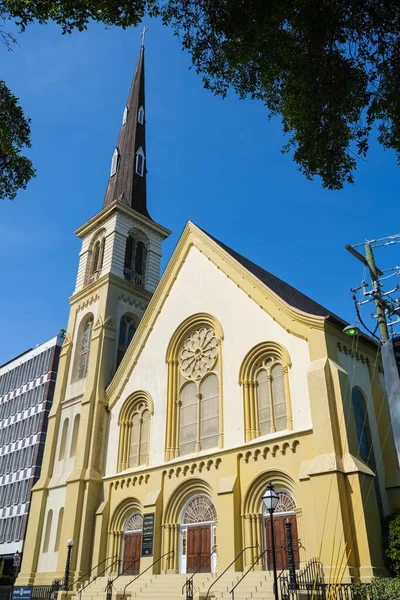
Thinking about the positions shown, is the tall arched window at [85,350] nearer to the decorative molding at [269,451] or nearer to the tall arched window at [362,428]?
the decorative molding at [269,451]

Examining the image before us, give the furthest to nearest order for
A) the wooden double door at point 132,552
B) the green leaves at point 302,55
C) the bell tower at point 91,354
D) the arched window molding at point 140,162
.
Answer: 1. the arched window molding at point 140,162
2. the bell tower at point 91,354
3. the wooden double door at point 132,552
4. the green leaves at point 302,55

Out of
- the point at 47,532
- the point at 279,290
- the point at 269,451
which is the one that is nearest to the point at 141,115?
the point at 279,290

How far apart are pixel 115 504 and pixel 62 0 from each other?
2130 cm

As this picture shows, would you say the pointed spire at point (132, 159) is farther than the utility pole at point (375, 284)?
Yes

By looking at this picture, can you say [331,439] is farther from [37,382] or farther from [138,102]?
[37,382]

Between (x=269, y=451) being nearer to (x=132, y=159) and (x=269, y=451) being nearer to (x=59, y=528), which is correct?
(x=59, y=528)

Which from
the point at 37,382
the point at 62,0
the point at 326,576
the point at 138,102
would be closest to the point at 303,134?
the point at 62,0

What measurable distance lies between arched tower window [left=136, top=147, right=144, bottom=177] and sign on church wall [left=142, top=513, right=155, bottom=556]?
26.9m

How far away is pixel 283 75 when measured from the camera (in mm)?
10516

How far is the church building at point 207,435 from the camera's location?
1734 cm

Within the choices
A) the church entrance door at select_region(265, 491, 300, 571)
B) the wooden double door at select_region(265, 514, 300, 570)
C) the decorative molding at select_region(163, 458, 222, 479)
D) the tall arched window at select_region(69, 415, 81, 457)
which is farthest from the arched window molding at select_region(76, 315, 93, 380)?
the wooden double door at select_region(265, 514, 300, 570)

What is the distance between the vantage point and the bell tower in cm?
2516

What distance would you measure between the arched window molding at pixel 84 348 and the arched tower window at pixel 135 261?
3.90 meters

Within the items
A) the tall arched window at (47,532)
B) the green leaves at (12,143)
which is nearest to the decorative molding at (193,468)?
the tall arched window at (47,532)
